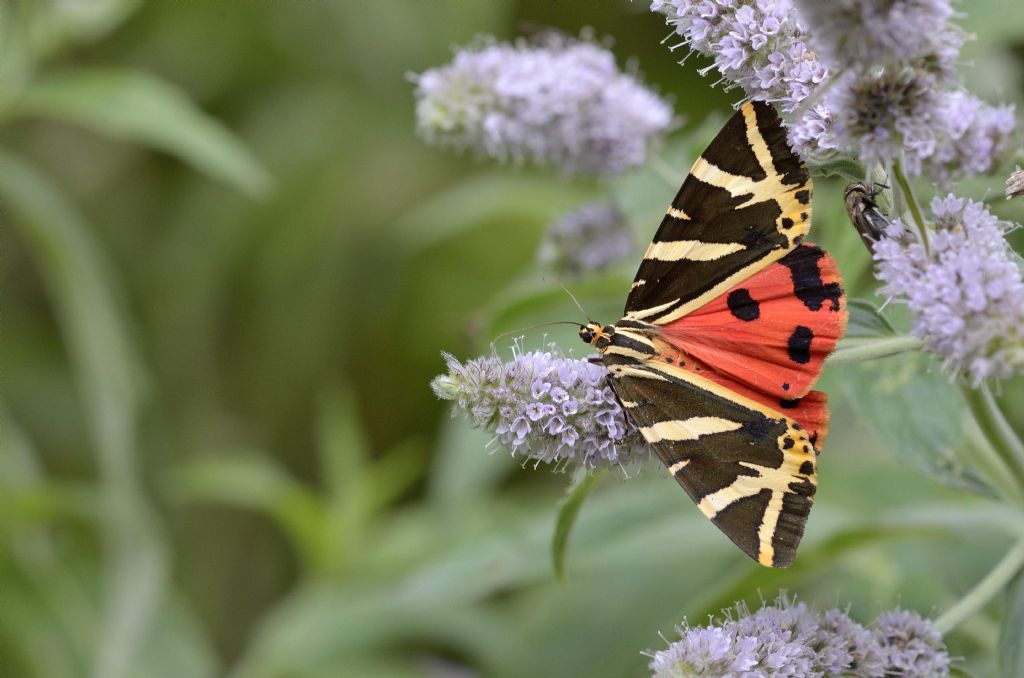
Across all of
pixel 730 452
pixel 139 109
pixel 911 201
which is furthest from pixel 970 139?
pixel 139 109

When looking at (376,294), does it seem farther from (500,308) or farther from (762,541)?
(762,541)

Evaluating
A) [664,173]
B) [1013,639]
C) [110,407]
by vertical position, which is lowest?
[1013,639]

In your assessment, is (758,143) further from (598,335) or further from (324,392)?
(324,392)

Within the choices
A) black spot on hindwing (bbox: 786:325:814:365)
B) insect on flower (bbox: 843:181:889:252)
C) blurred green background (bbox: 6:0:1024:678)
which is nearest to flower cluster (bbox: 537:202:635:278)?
blurred green background (bbox: 6:0:1024:678)

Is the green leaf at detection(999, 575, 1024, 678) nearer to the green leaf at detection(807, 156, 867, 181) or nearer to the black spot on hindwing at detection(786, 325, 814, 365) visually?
the black spot on hindwing at detection(786, 325, 814, 365)

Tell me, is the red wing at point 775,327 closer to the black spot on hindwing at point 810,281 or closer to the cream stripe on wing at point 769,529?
the black spot on hindwing at point 810,281

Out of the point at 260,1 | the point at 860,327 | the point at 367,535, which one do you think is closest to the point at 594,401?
the point at 860,327
